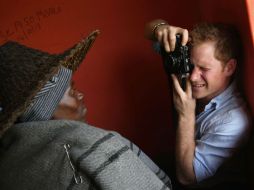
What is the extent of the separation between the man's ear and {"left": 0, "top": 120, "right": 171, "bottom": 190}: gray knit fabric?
62cm

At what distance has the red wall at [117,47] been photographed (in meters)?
1.59

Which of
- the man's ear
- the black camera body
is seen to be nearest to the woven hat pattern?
the black camera body

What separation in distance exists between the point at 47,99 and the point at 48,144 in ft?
0.46

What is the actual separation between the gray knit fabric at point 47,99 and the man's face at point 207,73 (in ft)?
1.81

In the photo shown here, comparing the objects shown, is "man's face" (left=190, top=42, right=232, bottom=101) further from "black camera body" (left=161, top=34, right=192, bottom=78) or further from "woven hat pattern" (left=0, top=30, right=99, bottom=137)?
"woven hat pattern" (left=0, top=30, right=99, bottom=137)

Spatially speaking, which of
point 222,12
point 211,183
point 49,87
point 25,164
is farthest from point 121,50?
point 25,164

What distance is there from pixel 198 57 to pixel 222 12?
21 centimetres

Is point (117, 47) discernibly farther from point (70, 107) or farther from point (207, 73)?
point (70, 107)

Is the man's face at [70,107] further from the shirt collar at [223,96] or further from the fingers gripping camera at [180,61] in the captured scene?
the shirt collar at [223,96]

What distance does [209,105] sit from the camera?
4.44ft

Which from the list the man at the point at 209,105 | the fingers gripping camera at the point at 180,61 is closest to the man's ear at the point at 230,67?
the man at the point at 209,105

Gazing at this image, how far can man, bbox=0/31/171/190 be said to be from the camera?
2.53ft

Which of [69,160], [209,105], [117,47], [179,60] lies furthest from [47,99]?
[117,47]

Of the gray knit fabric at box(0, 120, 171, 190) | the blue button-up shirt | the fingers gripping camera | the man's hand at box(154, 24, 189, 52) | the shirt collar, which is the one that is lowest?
the blue button-up shirt
